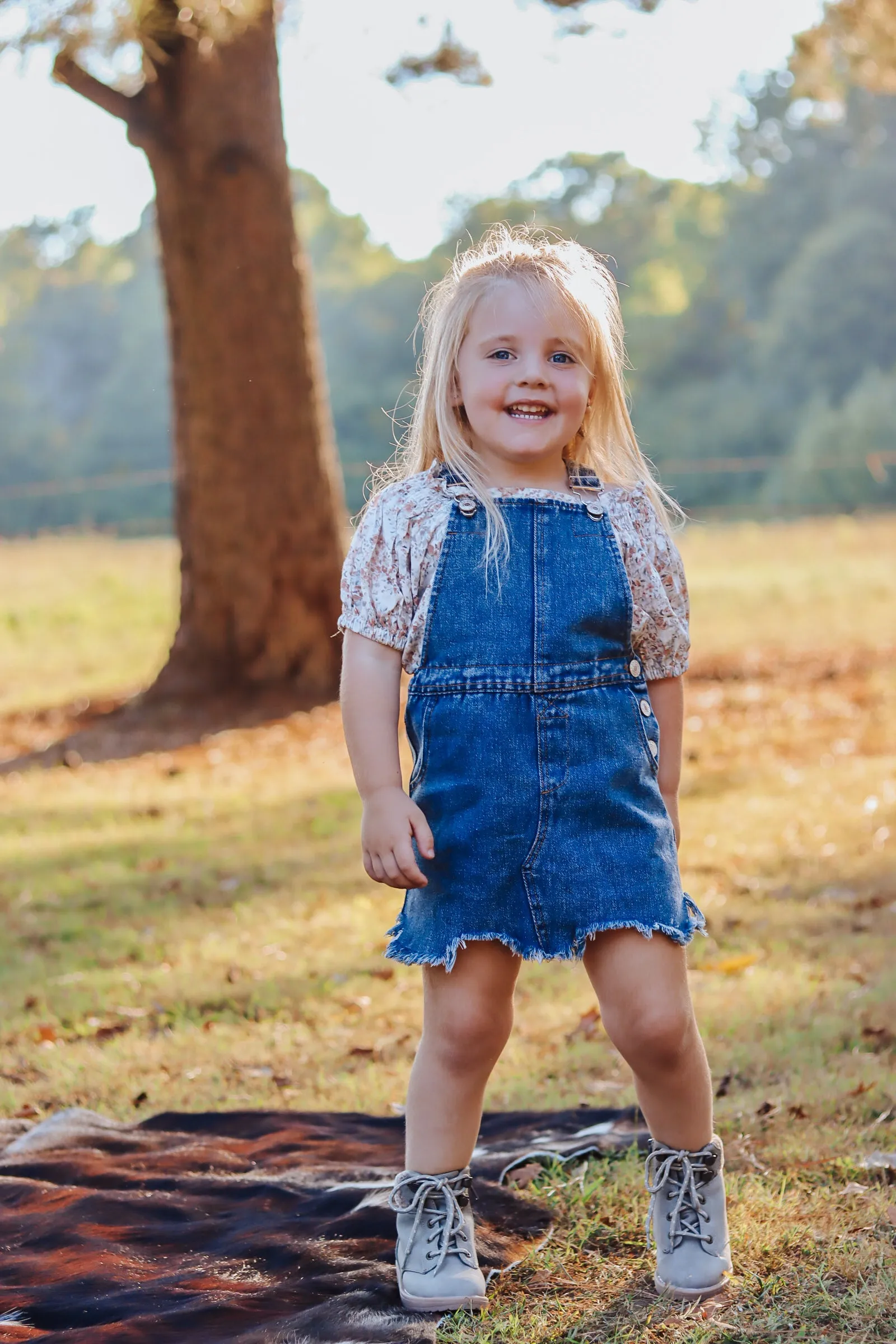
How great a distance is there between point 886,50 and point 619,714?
8143 millimetres

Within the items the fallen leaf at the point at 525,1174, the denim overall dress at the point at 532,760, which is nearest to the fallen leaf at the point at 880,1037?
the fallen leaf at the point at 525,1174

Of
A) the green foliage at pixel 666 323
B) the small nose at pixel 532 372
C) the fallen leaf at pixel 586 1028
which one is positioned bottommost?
the fallen leaf at pixel 586 1028

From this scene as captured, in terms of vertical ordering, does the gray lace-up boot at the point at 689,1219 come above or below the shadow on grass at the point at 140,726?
below

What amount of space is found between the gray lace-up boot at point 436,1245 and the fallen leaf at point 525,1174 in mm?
411

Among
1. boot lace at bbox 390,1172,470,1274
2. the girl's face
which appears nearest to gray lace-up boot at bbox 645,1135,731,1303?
boot lace at bbox 390,1172,470,1274

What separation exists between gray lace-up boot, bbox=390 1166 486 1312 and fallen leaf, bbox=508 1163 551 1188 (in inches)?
16.2

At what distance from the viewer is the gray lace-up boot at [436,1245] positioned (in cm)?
227

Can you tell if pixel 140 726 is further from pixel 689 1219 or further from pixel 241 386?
pixel 689 1219

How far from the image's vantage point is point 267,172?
8078 mm

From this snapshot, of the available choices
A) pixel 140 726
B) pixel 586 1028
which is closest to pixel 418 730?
pixel 586 1028

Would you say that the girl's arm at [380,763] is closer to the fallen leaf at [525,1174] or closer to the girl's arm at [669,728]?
the girl's arm at [669,728]

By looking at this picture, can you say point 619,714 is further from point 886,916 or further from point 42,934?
point 42,934

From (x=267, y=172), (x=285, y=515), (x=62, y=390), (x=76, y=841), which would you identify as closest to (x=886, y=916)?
(x=76, y=841)

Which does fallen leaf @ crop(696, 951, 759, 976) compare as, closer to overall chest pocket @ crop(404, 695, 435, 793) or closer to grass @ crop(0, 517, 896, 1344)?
grass @ crop(0, 517, 896, 1344)
